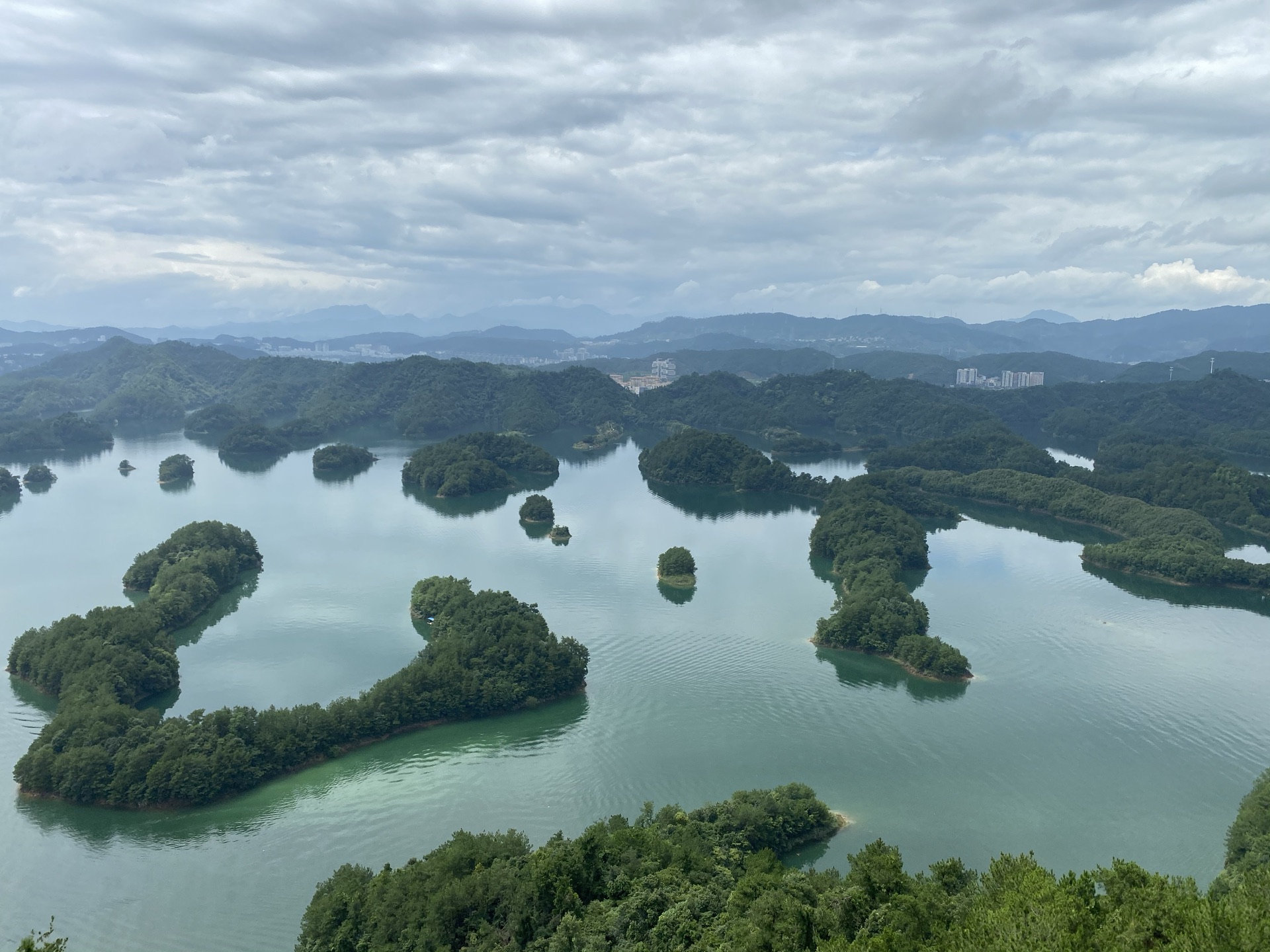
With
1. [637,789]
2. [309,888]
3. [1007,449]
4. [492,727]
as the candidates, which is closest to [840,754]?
[637,789]

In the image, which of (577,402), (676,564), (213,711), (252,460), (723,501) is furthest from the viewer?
(577,402)

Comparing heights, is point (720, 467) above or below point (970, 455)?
above

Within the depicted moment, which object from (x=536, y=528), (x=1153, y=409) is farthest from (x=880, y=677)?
(x=1153, y=409)

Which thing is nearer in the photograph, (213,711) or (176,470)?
(213,711)

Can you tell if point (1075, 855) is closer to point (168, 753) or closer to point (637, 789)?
point (637, 789)

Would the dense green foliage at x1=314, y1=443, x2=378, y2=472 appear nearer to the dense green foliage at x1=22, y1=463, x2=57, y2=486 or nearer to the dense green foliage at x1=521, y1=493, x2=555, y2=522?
the dense green foliage at x1=22, y1=463, x2=57, y2=486

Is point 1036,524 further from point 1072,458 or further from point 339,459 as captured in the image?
point 339,459
